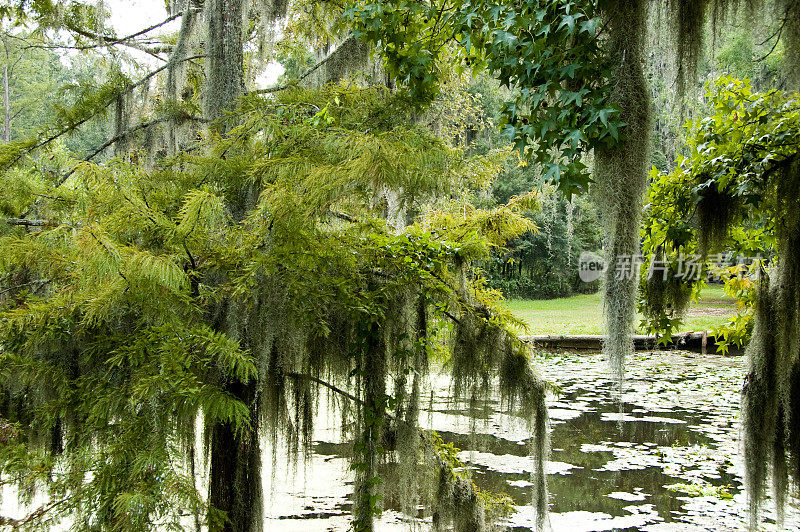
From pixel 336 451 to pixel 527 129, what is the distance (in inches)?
190

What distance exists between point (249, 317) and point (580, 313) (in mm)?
19497

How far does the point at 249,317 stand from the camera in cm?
304

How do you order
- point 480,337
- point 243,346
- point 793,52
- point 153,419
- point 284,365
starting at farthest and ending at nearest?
point 480,337 → point 284,365 → point 243,346 → point 153,419 → point 793,52

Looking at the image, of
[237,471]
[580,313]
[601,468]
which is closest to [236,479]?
[237,471]

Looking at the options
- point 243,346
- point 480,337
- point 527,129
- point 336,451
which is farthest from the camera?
point 336,451

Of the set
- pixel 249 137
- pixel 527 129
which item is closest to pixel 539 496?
pixel 527 129

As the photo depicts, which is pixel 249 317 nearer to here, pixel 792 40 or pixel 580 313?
pixel 792 40

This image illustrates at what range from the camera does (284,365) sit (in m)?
3.36

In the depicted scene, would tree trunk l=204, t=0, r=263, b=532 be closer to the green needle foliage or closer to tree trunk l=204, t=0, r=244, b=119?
the green needle foliage

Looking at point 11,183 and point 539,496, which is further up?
point 11,183

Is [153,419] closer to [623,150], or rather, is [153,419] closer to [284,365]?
[284,365]

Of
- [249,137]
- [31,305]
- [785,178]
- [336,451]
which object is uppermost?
[249,137]

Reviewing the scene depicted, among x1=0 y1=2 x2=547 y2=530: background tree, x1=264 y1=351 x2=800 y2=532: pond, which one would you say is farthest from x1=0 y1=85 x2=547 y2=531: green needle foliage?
x1=264 y1=351 x2=800 y2=532: pond

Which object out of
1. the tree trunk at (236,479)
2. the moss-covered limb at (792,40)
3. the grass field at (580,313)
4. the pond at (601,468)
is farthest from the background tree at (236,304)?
the grass field at (580,313)
